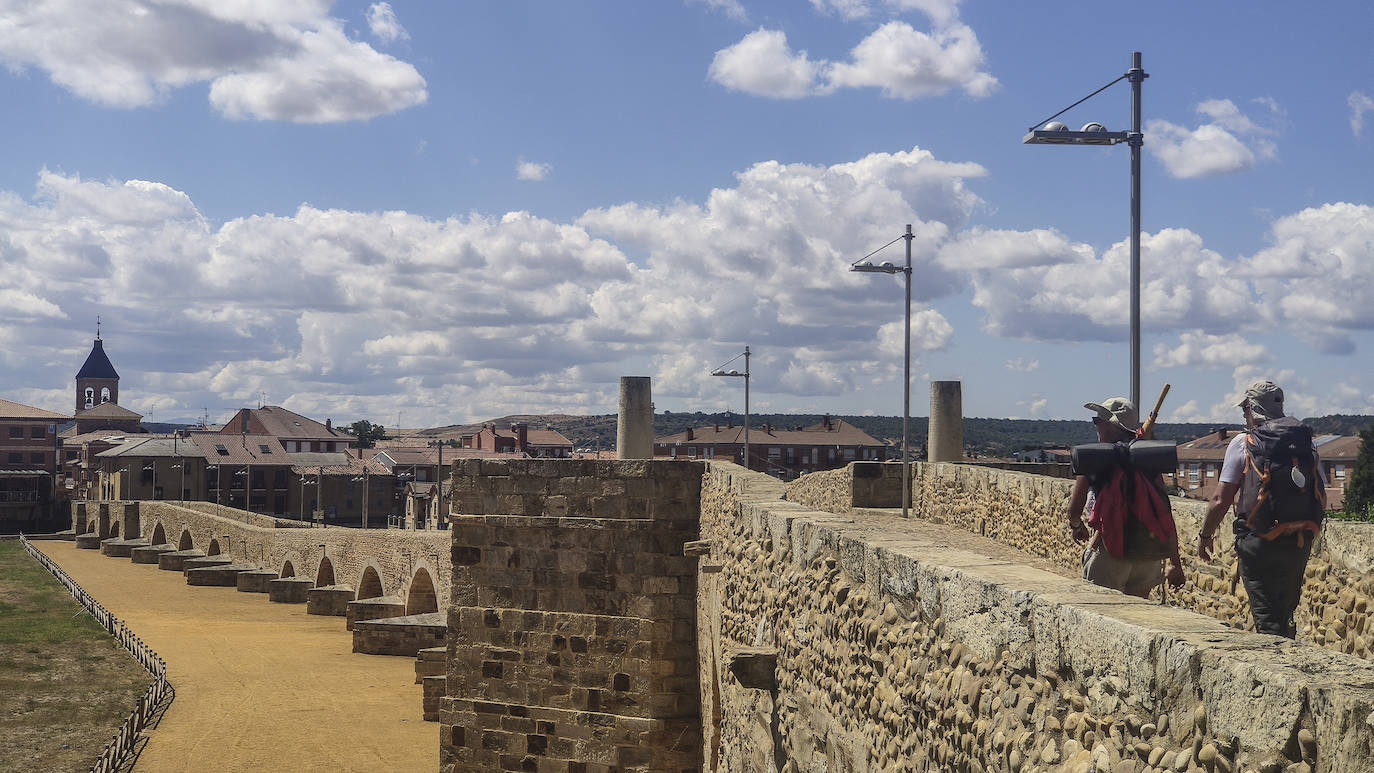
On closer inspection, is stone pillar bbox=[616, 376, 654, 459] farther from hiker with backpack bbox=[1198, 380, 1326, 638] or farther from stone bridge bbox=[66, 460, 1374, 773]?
hiker with backpack bbox=[1198, 380, 1326, 638]

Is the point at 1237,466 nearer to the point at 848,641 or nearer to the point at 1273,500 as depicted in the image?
the point at 1273,500

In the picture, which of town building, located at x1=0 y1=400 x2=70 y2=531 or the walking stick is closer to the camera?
the walking stick

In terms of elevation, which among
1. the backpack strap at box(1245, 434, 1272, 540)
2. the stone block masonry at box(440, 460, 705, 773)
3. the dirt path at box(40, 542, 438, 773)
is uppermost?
the backpack strap at box(1245, 434, 1272, 540)

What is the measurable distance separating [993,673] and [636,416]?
11.8m

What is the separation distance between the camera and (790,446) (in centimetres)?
8662

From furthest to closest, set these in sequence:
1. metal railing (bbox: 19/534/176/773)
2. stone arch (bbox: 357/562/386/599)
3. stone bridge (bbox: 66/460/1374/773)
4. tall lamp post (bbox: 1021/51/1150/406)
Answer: stone arch (bbox: 357/562/386/599)
metal railing (bbox: 19/534/176/773)
tall lamp post (bbox: 1021/51/1150/406)
stone bridge (bbox: 66/460/1374/773)

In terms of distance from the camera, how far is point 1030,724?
12.2 feet

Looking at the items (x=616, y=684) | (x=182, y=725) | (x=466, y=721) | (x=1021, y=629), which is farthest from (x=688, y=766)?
(x=182, y=725)

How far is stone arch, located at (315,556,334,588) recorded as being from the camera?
40500 mm

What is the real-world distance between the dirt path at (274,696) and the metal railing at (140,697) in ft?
→ 1.00

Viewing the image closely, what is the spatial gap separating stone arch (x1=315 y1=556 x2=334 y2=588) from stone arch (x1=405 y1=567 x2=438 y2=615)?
9.54m

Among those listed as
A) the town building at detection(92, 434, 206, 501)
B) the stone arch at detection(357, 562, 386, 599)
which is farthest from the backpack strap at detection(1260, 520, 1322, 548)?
the town building at detection(92, 434, 206, 501)

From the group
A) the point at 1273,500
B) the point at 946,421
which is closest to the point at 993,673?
the point at 1273,500

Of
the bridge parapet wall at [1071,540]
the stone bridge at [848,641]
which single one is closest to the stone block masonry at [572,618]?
the stone bridge at [848,641]
